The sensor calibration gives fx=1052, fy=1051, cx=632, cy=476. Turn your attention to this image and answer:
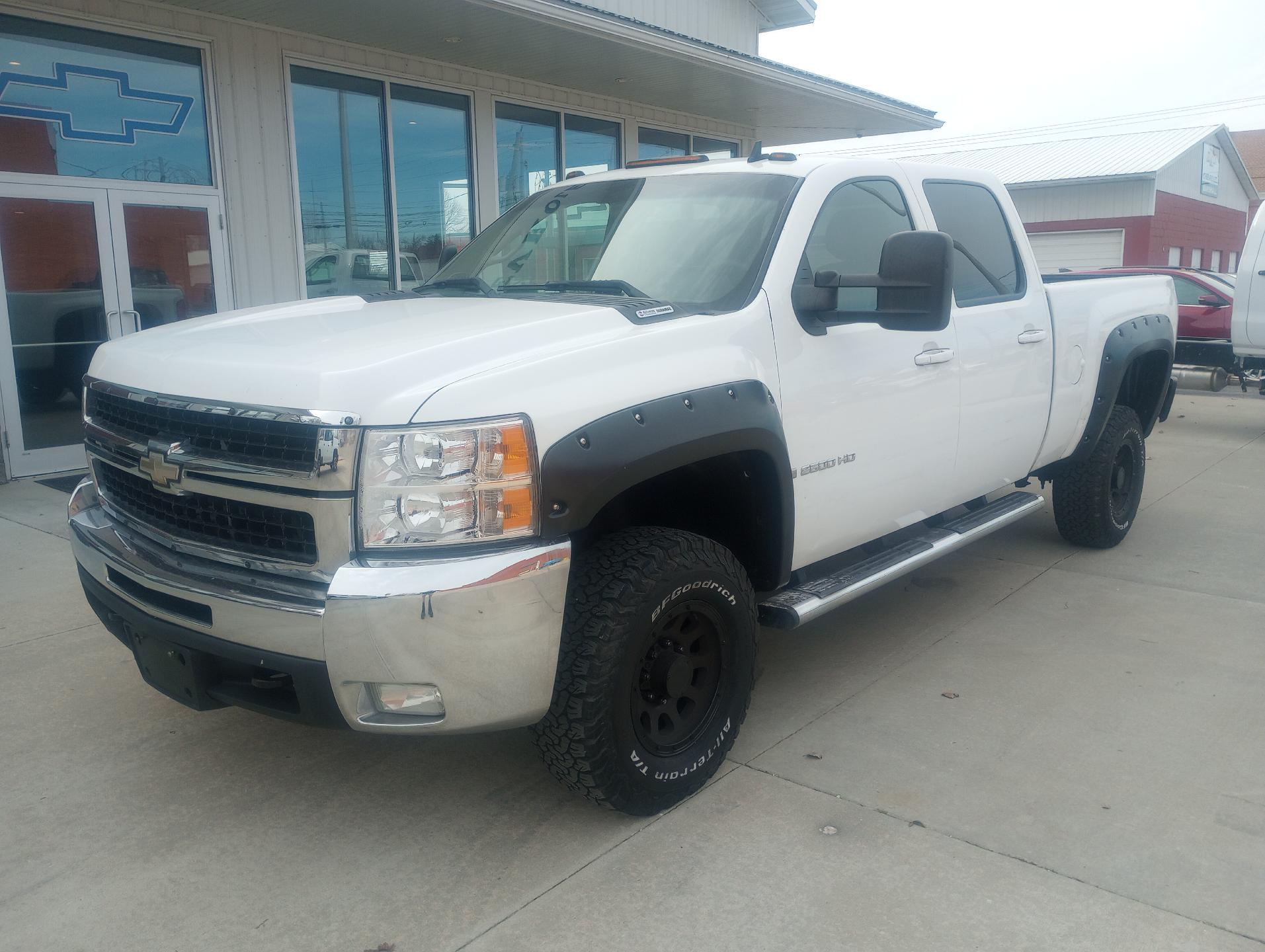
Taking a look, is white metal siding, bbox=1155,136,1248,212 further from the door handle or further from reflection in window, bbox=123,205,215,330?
the door handle

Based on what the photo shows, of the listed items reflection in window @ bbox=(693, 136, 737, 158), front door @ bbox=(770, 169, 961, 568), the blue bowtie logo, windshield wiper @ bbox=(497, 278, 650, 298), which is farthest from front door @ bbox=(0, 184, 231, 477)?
reflection in window @ bbox=(693, 136, 737, 158)

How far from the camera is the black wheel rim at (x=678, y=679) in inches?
120

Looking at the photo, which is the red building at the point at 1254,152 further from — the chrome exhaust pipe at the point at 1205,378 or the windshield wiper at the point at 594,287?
the windshield wiper at the point at 594,287

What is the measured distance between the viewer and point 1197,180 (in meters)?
31.1

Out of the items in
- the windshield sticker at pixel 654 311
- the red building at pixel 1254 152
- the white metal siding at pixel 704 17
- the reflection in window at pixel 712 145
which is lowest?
the windshield sticker at pixel 654 311

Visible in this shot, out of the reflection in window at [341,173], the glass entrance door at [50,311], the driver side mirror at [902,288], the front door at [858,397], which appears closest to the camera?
the driver side mirror at [902,288]

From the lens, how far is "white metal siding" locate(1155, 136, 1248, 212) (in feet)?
93.3

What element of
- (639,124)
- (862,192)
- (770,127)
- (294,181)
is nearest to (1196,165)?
(770,127)

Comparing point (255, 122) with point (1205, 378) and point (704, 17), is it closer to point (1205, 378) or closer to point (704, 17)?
point (704, 17)

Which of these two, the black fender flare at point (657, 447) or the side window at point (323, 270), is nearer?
the black fender flare at point (657, 447)

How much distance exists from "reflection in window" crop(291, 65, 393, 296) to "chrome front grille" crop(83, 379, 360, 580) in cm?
696

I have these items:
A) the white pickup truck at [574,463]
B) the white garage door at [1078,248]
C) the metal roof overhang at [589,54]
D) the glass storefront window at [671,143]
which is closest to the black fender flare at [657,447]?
the white pickup truck at [574,463]

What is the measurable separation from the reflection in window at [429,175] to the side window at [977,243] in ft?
20.6

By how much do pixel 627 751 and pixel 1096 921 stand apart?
1260mm
